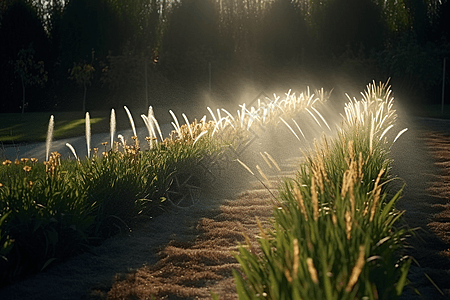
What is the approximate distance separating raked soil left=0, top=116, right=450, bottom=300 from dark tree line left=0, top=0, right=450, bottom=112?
13.5 metres

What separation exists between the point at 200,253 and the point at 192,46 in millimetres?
22833

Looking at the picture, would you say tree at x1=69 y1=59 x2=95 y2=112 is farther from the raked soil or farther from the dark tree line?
the raked soil

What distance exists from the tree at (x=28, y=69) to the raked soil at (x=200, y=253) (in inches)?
626

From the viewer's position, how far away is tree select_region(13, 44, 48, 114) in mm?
19453

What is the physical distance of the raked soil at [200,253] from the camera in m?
2.96

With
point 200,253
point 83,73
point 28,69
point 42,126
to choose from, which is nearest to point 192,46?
→ point 83,73

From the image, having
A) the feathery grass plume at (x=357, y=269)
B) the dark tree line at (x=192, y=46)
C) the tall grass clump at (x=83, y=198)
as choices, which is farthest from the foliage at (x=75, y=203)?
the dark tree line at (x=192, y=46)

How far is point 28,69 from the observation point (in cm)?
2053

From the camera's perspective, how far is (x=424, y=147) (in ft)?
29.0

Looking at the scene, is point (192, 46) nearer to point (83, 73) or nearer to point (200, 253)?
point (83, 73)

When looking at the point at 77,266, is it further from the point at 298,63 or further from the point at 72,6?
the point at 298,63

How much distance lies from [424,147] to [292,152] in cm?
253

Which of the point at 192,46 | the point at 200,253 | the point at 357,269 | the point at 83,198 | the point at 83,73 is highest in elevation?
the point at 192,46

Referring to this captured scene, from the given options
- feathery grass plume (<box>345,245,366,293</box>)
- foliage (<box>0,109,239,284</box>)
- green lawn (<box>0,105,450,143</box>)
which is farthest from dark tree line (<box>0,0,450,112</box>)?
feathery grass plume (<box>345,245,366,293</box>)
